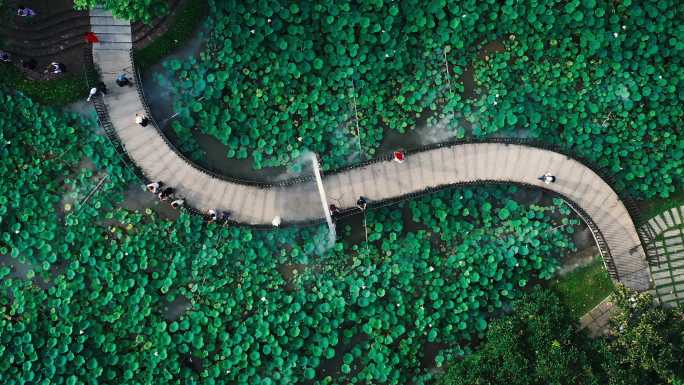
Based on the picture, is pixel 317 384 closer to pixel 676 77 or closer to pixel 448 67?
pixel 448 67

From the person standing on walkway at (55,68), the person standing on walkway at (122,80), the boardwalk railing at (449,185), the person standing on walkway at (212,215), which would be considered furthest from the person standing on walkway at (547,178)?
the person standing on walkway at (55,68)

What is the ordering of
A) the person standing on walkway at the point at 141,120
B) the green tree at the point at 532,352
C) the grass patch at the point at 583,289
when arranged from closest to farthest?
the green tree at the point at 532,352 < the person standing on walkway at the point at 141,120 < the grass patch at the point at 583,289

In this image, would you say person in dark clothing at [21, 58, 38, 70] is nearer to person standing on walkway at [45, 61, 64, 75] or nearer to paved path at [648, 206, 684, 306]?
person standing on walkway at [45, 61, 64, 75]

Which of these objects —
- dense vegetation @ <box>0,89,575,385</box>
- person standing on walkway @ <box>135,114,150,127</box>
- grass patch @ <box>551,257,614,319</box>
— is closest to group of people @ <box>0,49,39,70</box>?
dense vegetation @ <box>0,89,575,385</box>

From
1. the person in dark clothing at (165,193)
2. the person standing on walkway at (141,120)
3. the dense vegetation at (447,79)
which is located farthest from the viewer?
the dense vegetation at (447,79)

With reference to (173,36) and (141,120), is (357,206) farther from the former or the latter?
(173,36)

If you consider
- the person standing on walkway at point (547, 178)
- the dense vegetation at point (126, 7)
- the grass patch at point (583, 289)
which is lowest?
the grass patch at point (583, 289)

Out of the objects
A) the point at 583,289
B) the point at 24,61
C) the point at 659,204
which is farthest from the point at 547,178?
the point at 24,61

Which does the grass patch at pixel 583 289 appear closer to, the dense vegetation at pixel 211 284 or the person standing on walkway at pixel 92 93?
the dense vegetation at pixel 211 284

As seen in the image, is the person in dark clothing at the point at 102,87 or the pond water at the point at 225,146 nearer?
the person in dark clothing at the point at 102,87
